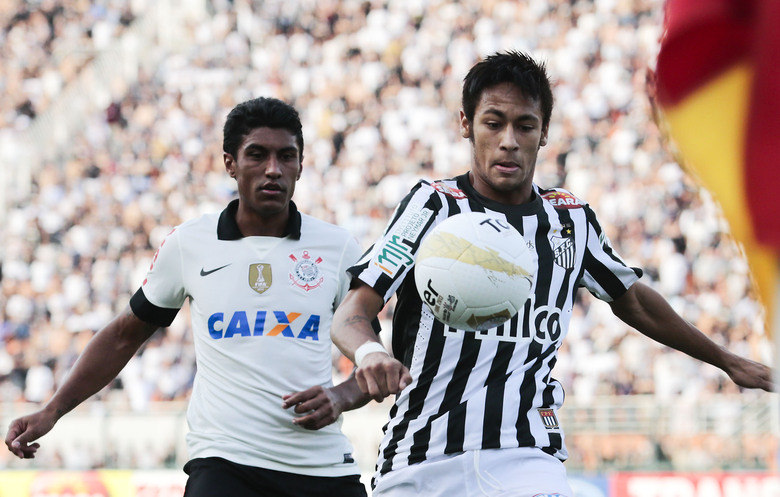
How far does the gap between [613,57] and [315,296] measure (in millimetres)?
15731

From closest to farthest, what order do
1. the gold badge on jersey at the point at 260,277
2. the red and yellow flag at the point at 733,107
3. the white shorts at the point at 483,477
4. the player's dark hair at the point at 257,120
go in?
the red and yellow flag at the point at 733,107 < the white shorts at the point at 483,477 < the gold badge on jersey at the point at 260,277 < the player's dark hair at the point at 257,120

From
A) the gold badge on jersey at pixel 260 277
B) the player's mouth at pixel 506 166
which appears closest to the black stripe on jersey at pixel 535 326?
the player's mouth at pixel 506 166

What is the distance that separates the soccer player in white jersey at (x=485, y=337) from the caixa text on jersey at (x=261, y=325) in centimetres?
102

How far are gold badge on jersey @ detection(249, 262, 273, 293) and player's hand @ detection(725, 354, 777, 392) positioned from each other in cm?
213

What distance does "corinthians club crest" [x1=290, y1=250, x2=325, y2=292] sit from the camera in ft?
18.2

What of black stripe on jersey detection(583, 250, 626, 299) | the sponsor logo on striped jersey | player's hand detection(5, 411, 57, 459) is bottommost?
player's hand detection(5, 411, 57, 459)

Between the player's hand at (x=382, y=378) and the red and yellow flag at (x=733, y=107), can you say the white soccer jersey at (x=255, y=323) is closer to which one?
the player's hand at (x=382, y=378)

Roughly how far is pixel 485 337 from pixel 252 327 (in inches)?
57.8

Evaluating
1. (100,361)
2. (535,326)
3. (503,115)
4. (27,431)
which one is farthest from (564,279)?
(27,431)

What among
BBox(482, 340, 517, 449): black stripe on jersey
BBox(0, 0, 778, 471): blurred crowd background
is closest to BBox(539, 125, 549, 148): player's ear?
BBox(482, 340, 517, 449): black stripe on jersey

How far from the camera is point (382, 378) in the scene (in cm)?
334

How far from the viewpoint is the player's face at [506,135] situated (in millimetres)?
4387

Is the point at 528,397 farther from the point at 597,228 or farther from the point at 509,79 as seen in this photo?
the point at 509,79

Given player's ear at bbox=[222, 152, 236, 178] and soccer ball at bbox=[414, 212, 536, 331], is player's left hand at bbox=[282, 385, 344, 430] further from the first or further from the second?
player's ear at bbox=[222, 152, 236, 178]
